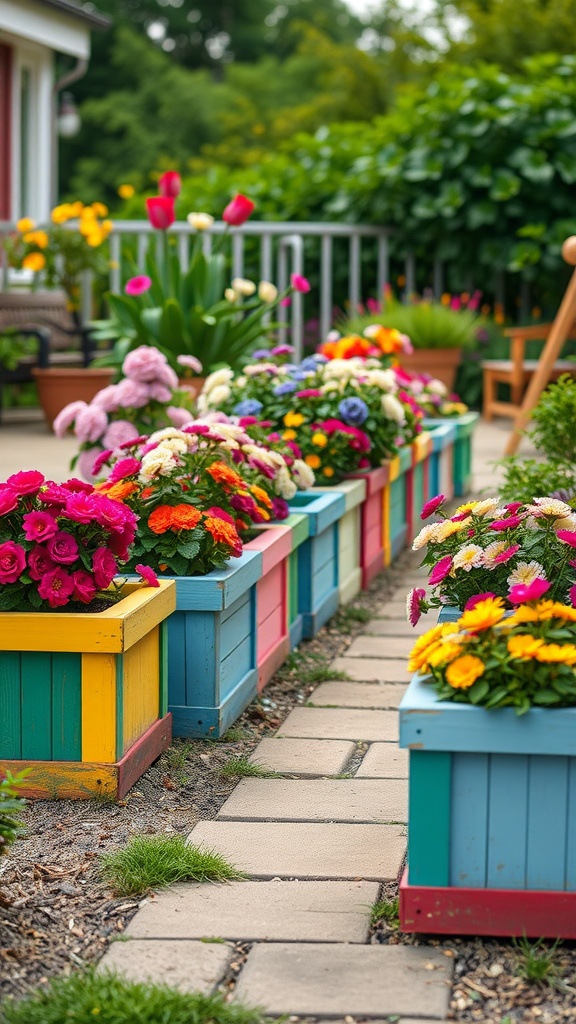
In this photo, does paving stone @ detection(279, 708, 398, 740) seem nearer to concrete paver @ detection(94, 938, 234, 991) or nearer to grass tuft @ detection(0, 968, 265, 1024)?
concrete paver @ detection(94, 938, 234, 991)

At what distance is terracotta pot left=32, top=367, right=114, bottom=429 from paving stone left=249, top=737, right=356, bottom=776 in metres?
5.54

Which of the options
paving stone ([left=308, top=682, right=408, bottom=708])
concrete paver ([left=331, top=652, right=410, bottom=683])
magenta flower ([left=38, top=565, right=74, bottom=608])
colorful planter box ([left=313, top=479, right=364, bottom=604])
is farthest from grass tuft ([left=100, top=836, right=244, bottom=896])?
colorful planter box ([left=313, top=479, right=364, bottom=604])

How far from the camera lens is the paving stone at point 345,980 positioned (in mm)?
2004

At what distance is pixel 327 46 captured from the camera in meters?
23.4

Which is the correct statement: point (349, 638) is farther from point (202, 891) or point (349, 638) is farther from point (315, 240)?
point (315, 240)

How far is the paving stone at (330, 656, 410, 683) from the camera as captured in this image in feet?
12.9

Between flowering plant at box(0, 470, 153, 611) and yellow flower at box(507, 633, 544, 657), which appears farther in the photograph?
flowering plant at box(0, 470, 153, 611)

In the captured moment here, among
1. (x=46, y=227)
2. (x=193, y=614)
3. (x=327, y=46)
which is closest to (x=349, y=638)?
(x=193, y=614)

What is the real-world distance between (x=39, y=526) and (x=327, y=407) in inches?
91.0

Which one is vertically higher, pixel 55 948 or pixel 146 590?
pixel 146 590

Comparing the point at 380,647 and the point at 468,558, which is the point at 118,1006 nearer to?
the point at 468,558

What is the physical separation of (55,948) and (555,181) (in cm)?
909

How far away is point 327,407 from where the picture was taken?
5.01 m

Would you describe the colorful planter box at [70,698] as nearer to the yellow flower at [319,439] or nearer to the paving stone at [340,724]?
the paving stone at [340,724]
